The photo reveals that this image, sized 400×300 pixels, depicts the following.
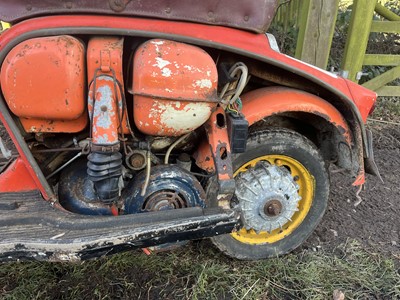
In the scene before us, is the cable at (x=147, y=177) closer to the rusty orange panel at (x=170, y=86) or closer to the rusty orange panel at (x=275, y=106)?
the rusty orange panel at (x=170, y=86)

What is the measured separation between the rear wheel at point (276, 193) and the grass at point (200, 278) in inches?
5.5

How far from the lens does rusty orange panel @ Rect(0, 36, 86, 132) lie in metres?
1.70

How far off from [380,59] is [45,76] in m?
3.81

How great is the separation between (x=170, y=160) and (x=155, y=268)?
684 mm

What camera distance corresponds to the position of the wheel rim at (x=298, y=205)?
96.5 inches

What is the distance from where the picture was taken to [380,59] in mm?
4340

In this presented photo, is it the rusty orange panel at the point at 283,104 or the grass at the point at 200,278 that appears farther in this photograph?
the grass at the point at 200,278

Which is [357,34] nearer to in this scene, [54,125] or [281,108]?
[281,108]

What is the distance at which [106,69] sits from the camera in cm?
177

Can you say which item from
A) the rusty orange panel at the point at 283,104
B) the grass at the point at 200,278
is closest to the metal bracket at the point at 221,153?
the rusty orange panel at the point at 283,104

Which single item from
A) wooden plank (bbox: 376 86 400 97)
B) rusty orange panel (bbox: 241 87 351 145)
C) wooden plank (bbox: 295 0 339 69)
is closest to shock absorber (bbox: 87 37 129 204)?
rusty orange panel (bbox: 241 87 351 145)

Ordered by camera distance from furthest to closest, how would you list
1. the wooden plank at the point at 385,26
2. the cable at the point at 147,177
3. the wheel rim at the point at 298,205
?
1. the wooden plank at the point at 385,26
2. the wheel rim at the point at 298,205
3. the cable at the point at 147,177

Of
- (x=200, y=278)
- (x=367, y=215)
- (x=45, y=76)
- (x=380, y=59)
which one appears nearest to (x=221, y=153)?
(x=200, y=278)

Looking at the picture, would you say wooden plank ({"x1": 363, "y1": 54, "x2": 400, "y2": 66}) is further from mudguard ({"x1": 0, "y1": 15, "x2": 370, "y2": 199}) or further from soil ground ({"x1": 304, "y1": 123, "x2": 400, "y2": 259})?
mudguard ({"x1": 0, "y1": 15, "x2": 370, "y2": 199})
